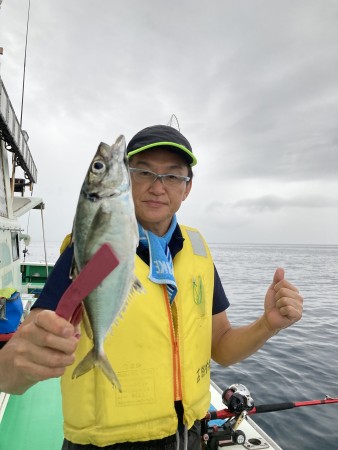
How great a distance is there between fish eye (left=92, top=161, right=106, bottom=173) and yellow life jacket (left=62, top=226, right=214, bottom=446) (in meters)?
0.95

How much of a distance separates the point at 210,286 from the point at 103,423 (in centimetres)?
122

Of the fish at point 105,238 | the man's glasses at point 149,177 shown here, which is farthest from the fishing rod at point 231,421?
the fish at point 105,238

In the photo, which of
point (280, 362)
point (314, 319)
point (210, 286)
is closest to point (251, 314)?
point (314, 319)

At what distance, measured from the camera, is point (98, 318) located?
1407mm

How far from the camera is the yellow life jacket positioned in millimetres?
2028

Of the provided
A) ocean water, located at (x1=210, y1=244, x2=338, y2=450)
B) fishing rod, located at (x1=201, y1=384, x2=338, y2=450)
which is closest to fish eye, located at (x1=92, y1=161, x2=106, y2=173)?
fishing rod, located at (x1=201, y1=384, x2=338, y2=450)

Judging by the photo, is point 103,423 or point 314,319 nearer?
point 103,423

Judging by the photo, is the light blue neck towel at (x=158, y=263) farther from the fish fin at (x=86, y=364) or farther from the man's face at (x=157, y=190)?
the fish fin at (x=86, y=364)

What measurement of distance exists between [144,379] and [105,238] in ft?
3.83

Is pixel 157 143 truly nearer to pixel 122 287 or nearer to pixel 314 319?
pixel 122 287

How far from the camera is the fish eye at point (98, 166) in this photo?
1.47 m

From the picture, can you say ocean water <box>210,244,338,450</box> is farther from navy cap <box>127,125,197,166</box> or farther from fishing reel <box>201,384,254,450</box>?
navy cap <box>127,125,197,166</box>

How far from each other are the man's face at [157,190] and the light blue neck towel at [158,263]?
123mm

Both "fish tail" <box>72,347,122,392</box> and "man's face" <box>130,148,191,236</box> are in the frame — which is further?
"man's face" <box>130,148,191,236</box>
